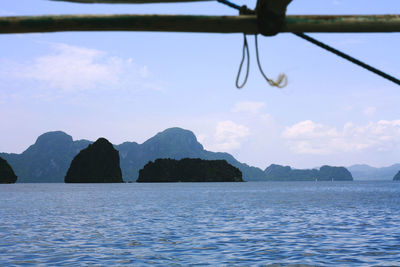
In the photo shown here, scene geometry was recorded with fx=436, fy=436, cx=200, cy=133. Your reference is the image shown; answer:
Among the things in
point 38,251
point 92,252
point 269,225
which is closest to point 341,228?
point 269,225

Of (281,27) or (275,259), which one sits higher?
(281,27)

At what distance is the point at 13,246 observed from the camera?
3123 centimetres

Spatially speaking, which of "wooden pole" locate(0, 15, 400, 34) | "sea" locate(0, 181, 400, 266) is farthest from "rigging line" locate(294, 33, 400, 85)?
"sea" locate(0, 181, 400, 266)

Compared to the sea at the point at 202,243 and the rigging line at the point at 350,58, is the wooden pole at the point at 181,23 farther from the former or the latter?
the sea at the point at 202,243

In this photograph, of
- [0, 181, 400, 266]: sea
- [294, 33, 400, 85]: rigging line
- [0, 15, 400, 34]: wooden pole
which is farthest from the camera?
[0, 181, 400, 266]: sea

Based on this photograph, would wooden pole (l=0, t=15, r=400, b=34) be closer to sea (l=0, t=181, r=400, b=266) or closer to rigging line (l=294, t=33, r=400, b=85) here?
rigging line (l=294, t=33, r=400, b=85)

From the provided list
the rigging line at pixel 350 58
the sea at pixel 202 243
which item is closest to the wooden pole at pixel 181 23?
the rigging line at pixel 350 58

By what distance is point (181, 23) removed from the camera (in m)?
4.24

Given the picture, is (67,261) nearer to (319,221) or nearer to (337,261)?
(337,261)

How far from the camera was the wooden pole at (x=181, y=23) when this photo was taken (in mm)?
4230

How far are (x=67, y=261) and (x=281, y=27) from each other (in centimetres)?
2430

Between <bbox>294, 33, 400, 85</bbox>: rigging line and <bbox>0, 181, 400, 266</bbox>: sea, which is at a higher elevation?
<bbox>294, 33, 400, 85</bbox>: rigging line

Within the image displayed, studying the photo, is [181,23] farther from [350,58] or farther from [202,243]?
[202,243]

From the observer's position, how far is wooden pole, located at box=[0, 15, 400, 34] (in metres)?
4.23
